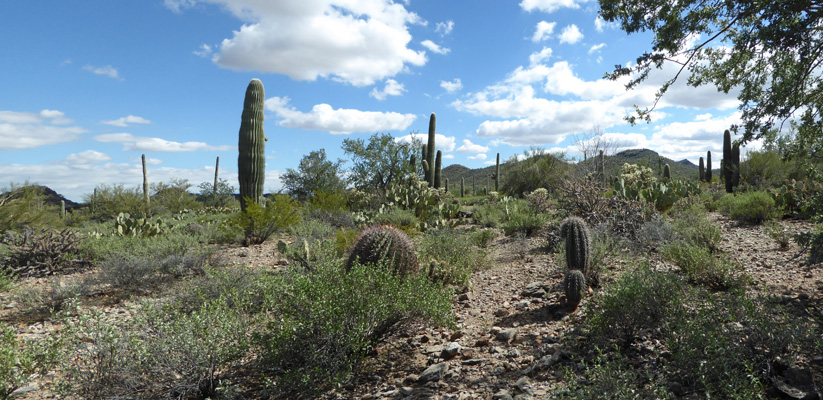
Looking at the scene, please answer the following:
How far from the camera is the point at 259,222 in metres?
9.89

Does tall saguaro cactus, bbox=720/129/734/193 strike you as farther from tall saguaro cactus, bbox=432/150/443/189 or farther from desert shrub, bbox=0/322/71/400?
desert shrub, bbox=0/322/71/400

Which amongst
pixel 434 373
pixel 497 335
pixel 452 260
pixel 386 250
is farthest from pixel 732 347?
pixel 452 260

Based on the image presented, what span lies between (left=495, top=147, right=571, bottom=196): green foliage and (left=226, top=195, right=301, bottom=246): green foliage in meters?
16.6

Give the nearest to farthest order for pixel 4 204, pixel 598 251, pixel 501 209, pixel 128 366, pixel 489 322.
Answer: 1. pixel 128 366
2. pixel 489 322
3. pixel 598 251
4. pixel 4 204
5. pixel 501 209

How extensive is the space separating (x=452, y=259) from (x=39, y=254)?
742 cm

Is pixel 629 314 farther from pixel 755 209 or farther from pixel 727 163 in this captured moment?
pixel 727 163

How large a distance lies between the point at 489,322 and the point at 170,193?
2491 cm

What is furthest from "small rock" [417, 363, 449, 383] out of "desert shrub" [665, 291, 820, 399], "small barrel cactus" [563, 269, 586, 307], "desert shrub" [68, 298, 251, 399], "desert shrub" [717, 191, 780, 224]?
"desert shrub" [717, 191, 780, 224]

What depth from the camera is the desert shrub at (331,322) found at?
307cm

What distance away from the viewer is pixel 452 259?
651cm

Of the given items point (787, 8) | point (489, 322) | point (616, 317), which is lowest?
point (489, 322)

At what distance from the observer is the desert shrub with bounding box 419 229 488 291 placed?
19.0 feet

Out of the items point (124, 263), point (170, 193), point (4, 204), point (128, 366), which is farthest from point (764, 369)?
point (170, 193)

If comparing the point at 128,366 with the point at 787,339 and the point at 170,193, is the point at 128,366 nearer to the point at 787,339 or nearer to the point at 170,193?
the point at 787,339
